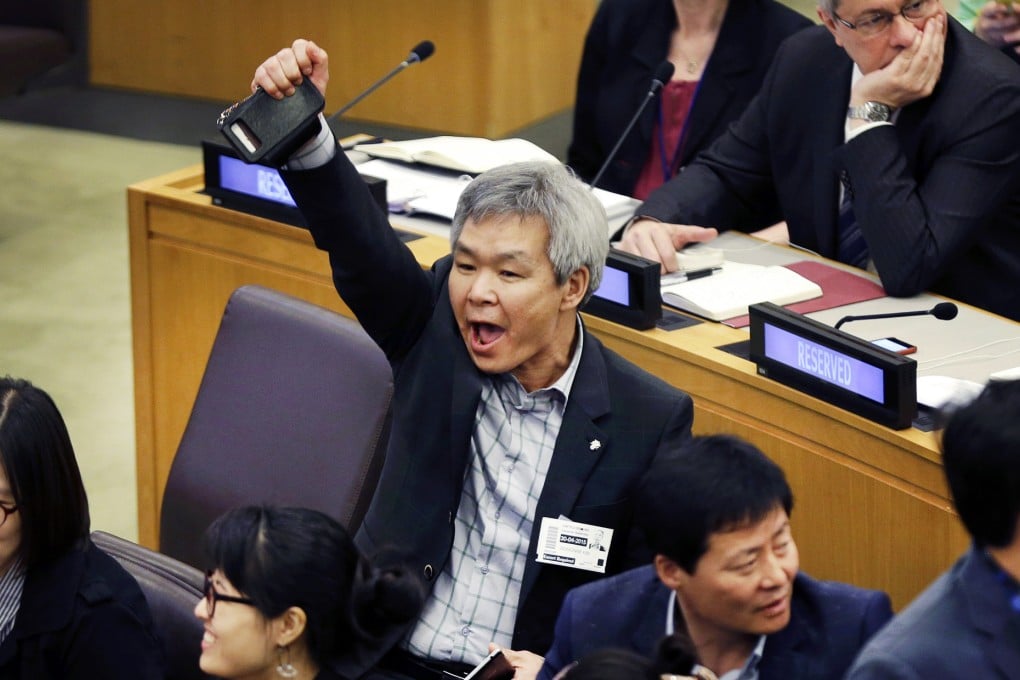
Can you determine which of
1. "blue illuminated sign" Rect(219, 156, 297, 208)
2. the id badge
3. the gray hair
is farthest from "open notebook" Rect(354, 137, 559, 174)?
the id badge

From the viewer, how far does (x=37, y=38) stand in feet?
18.8

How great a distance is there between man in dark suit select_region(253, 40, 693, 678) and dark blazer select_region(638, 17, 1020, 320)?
0.76 metres

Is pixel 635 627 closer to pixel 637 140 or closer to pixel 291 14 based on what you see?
pixel 637 140

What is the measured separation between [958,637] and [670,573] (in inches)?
18.9

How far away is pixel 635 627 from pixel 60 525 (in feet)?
2.42

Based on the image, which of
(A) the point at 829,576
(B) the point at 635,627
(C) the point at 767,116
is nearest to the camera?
(B) the point at 635,627

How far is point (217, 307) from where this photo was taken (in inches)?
122

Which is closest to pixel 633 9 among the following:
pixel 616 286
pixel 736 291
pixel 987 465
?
pixel 736 291

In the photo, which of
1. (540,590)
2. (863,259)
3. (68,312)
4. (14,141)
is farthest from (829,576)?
(14,141)

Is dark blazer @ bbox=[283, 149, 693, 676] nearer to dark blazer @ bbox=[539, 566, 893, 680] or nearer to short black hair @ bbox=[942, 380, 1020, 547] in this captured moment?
dark blazer @ bbox=[539, 566, 893, 680]

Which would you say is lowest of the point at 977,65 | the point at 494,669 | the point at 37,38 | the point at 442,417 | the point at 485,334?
the point at 37,38

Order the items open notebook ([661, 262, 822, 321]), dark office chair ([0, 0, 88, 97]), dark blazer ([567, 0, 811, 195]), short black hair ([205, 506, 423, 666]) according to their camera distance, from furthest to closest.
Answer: dark office chair ([0, 0, 88, 97]) < dark blazer ([567, 0, 811, 195]) < open notebook ([661, 262, 822, 321]) < short black hair ([205, 506, 423, 666])

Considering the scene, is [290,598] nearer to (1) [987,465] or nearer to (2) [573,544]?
(2) [573,544]

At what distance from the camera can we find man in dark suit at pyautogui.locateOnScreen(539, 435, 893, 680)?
1.64 meters
